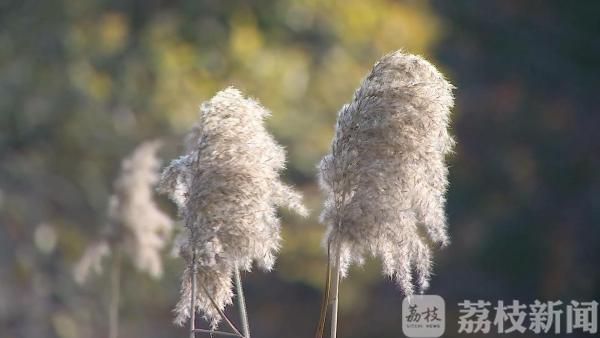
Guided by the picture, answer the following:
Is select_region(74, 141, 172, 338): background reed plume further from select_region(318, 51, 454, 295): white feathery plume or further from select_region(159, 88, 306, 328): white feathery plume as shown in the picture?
select_region(318, 51, 454, 295): white feathery plume

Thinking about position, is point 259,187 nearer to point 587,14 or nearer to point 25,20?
point 25,20

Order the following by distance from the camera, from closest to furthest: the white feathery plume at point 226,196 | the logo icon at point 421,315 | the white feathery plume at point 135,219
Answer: the white feathery plume at point 226,196
the logo icon at point 421,315
the white feathery plume at point 135,219

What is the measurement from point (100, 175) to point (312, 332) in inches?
134

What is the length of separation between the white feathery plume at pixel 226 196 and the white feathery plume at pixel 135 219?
223 cm

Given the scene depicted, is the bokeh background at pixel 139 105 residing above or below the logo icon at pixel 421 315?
above

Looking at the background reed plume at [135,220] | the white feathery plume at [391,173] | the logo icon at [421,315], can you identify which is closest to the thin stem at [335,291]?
the white feathery plume at [391,173]

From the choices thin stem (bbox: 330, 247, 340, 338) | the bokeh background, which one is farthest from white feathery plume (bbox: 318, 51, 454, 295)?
the bokeh background

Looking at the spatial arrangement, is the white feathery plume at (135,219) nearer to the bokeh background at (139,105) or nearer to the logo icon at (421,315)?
the logo icon at (421,315)

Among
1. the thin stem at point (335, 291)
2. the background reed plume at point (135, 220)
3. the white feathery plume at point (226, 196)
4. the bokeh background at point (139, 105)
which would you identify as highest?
the bokeh background at point (139, 105)

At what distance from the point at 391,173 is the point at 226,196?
463 mm

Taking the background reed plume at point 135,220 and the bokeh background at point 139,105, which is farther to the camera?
the bokeh background at point 139,105

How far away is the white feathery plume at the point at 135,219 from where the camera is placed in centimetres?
597

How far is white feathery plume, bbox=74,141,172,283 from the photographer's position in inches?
235

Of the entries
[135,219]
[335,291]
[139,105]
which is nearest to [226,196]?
[335,291]
